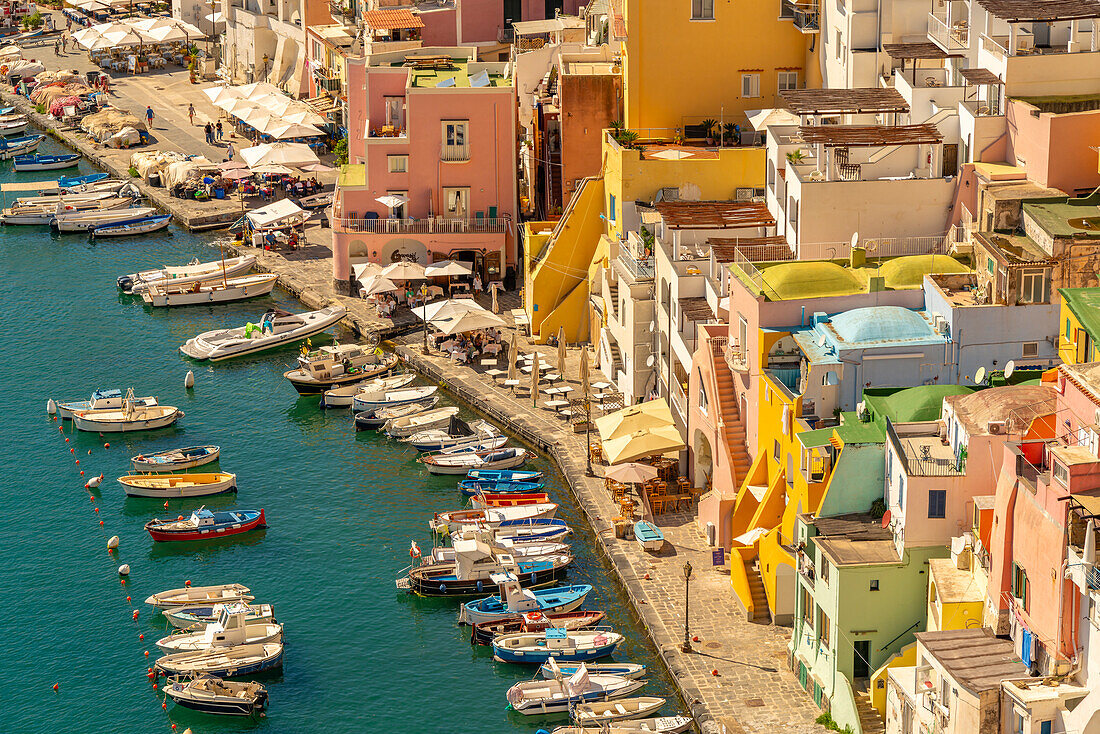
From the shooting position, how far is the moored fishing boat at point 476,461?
89.9 m

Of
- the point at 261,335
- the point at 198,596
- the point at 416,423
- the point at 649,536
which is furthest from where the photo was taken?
the point at 261,335

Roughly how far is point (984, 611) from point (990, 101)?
103 feet

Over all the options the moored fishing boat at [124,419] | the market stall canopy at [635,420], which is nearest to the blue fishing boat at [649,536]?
the market stall canopy at [635,420]

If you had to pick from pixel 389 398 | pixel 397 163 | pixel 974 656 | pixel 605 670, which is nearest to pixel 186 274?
pixel 397 163

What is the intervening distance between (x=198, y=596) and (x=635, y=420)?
73.1ft

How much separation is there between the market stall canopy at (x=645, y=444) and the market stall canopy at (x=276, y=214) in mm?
48421

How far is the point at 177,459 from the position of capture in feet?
303

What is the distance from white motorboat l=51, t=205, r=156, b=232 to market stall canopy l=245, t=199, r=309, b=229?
36.5 ft

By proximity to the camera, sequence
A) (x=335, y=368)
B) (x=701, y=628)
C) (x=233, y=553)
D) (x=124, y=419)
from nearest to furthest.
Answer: (x=701, y=628)
(x=233, y=553)
(x=124, y=419)
(x=335, y=368)

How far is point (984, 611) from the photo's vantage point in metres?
59.9

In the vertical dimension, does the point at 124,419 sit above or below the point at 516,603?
above

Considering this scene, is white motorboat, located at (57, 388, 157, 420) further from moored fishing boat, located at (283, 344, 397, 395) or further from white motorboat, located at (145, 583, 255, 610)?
white motorboat, located at (145, 583, 255, 610)

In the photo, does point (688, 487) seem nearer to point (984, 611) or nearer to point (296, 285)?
point (984, 611)

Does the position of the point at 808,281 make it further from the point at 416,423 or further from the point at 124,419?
the point at 124,419
